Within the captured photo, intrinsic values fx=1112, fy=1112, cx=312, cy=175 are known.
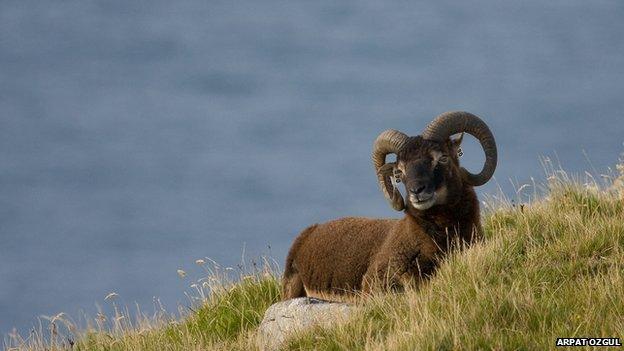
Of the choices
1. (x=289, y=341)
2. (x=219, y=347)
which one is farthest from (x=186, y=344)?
(x=289, y=341)

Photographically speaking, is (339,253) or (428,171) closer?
(428,171)

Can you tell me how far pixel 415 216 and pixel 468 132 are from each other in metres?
1.41

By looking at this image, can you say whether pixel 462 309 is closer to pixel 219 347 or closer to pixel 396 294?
pixel 396 294

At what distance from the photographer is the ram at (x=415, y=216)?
533 inches

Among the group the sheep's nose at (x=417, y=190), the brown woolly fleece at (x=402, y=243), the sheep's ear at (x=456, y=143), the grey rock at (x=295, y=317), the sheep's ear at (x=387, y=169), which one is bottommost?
the grey rock at (x=295, y=317)

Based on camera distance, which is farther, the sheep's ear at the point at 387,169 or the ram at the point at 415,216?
the sheep's ear at the point at 387,169

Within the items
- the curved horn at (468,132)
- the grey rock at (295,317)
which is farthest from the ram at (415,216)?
the grey rock at (295,317)

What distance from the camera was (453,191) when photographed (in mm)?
13695

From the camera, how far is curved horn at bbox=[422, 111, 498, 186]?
45.7 feet

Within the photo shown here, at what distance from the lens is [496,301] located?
35.8 feet

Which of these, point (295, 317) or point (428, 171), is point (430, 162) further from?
point (295, 317)

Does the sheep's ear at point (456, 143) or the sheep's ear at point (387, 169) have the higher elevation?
the sheep's ear at point (456, 143)

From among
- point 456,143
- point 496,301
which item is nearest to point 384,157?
point 456,143

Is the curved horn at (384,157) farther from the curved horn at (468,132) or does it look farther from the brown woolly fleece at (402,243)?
the curved horn at (468,132)
